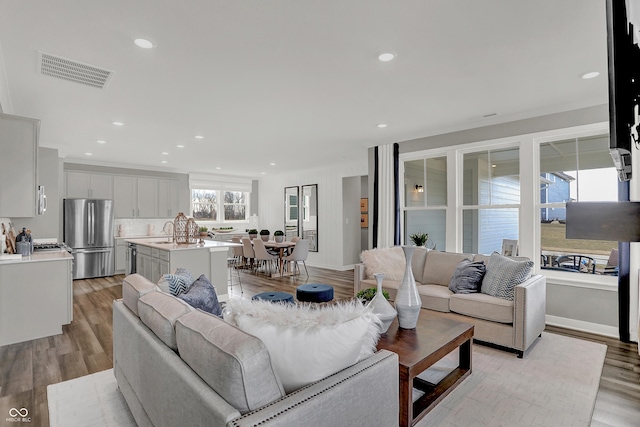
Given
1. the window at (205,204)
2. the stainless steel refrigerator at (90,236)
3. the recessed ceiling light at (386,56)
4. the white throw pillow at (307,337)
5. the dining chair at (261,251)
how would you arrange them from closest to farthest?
the white throw pillow at (307,337)
the recessed ceiling light at (386,56)
the stainless steel refrigerator at (90,236)
the dining chair at (261,251)
the window at (205,204)

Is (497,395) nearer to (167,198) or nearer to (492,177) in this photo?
(492,177)

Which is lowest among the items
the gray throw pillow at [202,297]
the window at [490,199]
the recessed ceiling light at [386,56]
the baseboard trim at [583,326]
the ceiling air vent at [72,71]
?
the baseboard trim at [583,326]

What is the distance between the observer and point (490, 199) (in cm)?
459

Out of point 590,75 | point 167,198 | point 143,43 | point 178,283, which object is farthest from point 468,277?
point 167,198

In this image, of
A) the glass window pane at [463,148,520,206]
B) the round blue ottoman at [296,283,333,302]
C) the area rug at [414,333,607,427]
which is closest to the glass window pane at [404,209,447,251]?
the glass window pane at [463,148,520,206]

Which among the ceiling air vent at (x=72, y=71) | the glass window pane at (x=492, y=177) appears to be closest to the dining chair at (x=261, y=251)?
the glass window pane at (x=492, y=177)

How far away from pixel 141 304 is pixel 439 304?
281 centimetres

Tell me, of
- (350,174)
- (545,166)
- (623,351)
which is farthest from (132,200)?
(623,351)

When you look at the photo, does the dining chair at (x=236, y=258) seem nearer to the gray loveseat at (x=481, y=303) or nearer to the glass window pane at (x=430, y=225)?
the glass window pane at (x=430, y=225)

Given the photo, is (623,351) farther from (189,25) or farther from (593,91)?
(189,25)

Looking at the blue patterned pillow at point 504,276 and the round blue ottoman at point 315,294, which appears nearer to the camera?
the blue patterned pillow at point 504,276

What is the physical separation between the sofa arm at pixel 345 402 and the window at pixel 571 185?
11.8 feet

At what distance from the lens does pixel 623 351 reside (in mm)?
3123

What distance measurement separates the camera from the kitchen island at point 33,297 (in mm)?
3342
